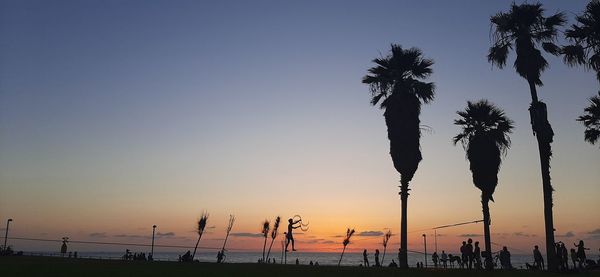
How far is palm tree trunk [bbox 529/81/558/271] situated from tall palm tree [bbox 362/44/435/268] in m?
7.32

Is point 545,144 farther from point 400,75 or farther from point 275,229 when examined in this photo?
point 275,229

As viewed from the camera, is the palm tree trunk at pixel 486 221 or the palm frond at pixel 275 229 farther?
the palm frond at pixel 275 229

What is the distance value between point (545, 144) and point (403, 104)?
9465 millimetres

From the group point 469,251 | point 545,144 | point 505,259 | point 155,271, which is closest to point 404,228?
point 469,251

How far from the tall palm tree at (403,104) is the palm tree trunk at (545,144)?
288 inches

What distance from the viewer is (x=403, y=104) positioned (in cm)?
3716

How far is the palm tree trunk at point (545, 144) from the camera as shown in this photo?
30.8m

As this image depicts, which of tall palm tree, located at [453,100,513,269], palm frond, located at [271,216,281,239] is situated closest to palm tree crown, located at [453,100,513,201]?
tall palm tree, located at [453,100,513,269]

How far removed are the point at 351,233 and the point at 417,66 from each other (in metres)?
29.3

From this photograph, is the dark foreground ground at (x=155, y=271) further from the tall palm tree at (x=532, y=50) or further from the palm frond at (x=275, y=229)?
the palm frond at (x=275, y=229)

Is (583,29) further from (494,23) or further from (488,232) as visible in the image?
(488,232)

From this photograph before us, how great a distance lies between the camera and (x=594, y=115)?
123 feet

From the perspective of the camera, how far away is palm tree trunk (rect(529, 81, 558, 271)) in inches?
1211

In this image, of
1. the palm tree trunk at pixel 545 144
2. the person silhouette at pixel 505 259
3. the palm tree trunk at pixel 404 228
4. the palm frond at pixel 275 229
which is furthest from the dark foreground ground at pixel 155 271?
the palm frond at pixel 275 229
